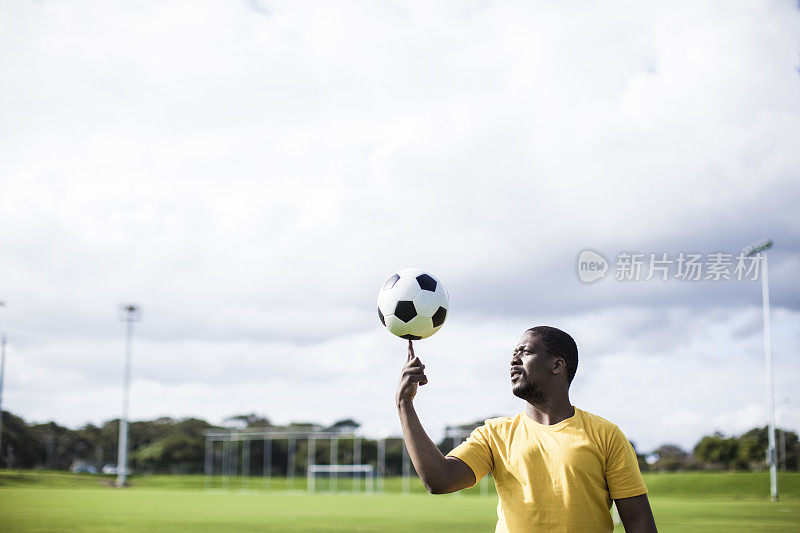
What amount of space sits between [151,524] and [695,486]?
44.1 m

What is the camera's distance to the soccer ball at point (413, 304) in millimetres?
4152

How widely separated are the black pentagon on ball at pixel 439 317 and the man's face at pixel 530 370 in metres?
0.85

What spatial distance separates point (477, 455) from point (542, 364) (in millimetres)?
493

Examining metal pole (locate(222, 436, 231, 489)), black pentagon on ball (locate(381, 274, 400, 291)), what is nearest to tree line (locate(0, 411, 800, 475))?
metal pole (locate(222, 436, 231, 489))

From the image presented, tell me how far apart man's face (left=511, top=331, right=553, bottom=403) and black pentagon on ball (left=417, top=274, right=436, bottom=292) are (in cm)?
95

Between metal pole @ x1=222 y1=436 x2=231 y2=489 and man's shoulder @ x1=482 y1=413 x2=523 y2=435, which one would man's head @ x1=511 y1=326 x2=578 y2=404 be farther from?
metal pole @ x1=222 y1=436 x2=231 y2=489

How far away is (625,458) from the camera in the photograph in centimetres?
317

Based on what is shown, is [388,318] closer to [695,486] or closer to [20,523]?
[20,523]

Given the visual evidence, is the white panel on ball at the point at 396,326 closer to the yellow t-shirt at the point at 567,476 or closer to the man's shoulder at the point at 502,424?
the man's shoulder at the point at 502,424

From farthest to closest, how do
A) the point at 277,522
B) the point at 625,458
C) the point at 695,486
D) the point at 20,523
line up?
the point at 695,486 → the point at 277,522 → the point at 20,523 → the point at 625,458

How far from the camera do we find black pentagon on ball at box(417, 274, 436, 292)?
4.30 metres

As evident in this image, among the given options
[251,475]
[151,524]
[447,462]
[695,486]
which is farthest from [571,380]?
[251,475]

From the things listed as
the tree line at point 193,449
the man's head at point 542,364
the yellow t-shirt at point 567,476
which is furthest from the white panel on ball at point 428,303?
the tree line at point 193,449

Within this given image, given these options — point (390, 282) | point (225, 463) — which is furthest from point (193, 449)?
point (390, 282)
